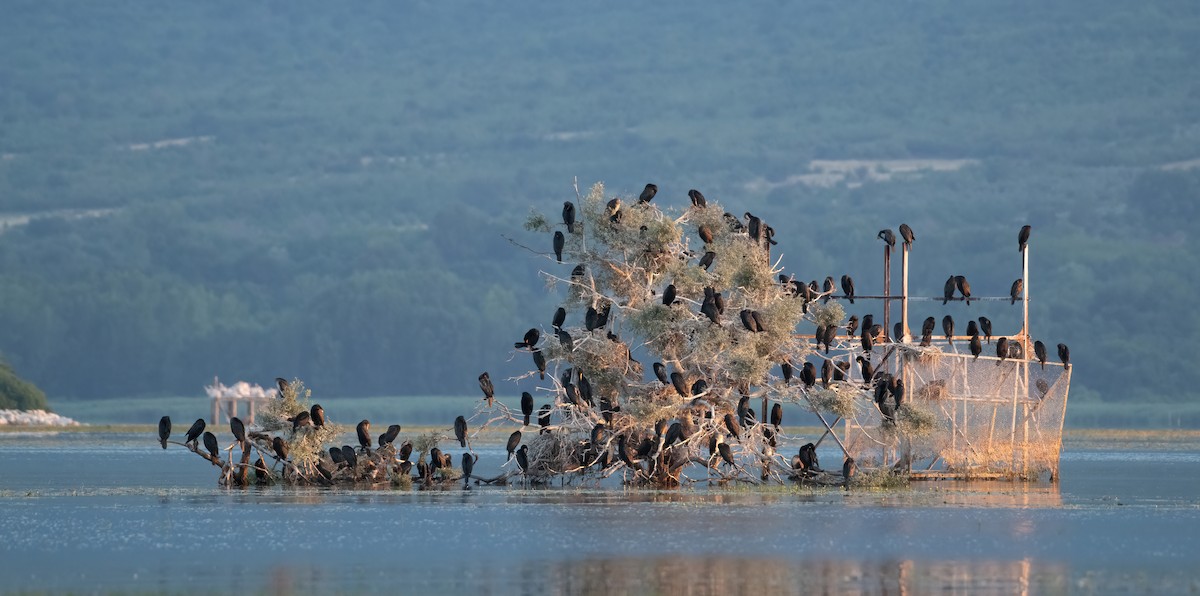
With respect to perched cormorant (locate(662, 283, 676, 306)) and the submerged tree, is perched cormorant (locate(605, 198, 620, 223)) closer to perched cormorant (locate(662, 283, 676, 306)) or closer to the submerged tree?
the submerged tree

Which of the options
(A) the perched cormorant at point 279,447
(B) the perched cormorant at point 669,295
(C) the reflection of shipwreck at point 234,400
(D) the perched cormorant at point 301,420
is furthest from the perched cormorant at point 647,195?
(C) the reflection of shipwreck at point 234,400

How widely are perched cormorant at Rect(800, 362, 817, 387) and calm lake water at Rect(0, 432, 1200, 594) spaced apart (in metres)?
1.70

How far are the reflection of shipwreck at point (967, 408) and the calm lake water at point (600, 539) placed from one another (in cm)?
65

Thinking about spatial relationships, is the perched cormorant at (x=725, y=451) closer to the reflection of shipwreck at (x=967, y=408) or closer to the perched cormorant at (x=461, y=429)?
the reflection of shipwreck at (x=967, y=408)

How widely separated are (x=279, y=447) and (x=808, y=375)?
8053 millimetres

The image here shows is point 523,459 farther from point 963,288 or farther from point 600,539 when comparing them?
point 600,539

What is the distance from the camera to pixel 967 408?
34.3 m

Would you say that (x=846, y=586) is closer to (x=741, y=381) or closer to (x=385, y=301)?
(x=741, y=381)

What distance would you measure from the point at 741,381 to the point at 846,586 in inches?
489

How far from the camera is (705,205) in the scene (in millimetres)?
33125

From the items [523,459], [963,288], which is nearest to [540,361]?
[523,459]

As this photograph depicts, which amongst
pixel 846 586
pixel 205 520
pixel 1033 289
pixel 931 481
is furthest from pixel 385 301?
pixel 846 586

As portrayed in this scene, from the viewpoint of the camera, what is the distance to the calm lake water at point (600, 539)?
63.9 feet

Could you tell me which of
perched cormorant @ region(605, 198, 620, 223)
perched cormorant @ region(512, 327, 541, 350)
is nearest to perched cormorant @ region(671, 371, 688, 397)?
perched cormorant @ region(512, 327, 541, 350)
